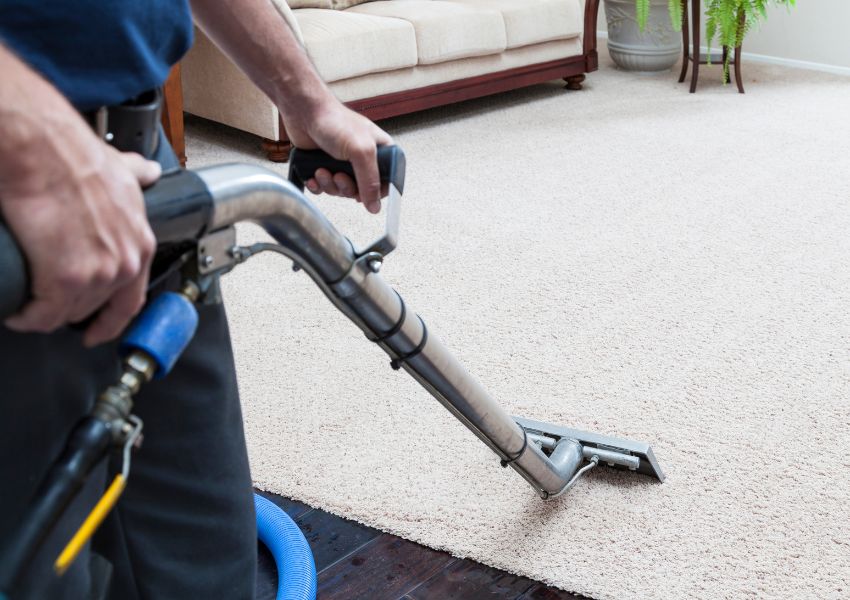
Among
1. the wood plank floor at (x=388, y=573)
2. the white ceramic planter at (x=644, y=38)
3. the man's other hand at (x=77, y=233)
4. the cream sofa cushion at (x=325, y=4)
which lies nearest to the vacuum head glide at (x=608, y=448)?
the wood plank floor at (x=388, y=573)

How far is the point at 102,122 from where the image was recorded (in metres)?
0.72

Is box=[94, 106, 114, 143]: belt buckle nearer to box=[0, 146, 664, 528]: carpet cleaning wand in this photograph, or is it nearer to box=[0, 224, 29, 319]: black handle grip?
box=[0, 146, 664, 528]: carpet cleaning wand

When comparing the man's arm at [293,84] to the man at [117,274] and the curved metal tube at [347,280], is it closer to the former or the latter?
the man at [117,274]

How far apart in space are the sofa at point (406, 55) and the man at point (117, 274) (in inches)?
99.2

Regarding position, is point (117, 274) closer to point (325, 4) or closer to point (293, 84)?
point (293, 84)

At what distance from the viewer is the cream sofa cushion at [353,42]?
3450 millimetres

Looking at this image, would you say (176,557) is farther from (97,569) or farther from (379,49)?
(379,49)

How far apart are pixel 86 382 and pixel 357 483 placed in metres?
1.01

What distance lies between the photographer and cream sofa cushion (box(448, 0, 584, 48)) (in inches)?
161

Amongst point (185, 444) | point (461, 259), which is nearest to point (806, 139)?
point (461, 259)

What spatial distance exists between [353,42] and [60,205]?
313 centimetres

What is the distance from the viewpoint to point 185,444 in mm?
849

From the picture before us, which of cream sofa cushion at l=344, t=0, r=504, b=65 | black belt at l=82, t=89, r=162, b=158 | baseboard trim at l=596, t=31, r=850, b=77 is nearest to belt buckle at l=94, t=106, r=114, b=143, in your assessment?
black belt at l=82, t=89, r=162, b=158

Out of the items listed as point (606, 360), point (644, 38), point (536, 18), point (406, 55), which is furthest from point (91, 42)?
point (644, 38)
